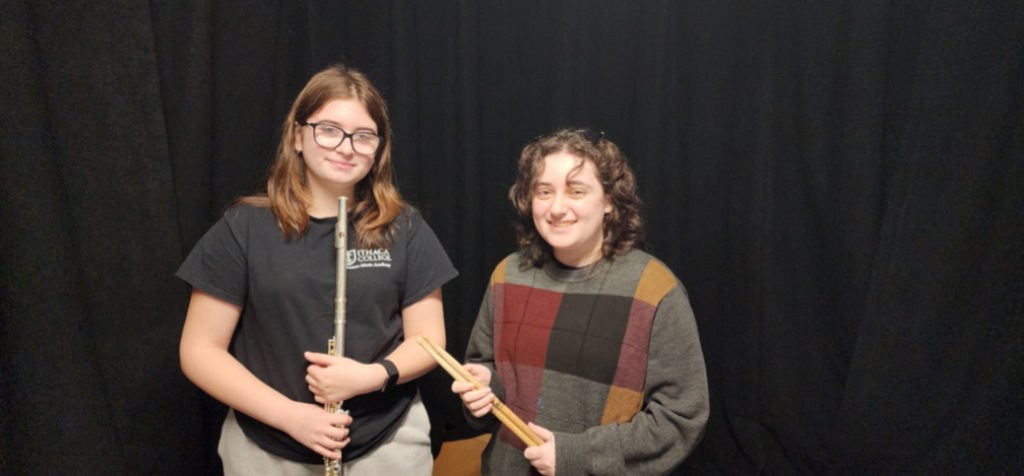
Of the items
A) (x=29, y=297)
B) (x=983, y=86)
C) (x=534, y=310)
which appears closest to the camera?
(x=29, y=297)

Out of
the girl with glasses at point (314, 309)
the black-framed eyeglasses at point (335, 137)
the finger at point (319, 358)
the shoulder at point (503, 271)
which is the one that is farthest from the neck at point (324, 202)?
the shoulder at point (503, 271)

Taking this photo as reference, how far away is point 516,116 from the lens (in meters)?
2.00

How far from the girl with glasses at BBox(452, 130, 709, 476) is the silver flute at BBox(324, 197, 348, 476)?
26 cm

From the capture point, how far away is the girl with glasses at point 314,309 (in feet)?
3.74

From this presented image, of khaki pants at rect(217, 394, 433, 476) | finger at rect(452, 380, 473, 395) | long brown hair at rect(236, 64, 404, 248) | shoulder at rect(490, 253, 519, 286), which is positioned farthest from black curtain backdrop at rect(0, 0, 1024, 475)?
finger at rect(452, 380, 473, 395)

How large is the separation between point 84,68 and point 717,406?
202 cm

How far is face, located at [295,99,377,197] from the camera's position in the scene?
1201mm

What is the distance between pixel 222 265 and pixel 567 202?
0.72 meters

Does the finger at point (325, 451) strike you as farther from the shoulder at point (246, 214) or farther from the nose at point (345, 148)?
the nose at point (345, 148)

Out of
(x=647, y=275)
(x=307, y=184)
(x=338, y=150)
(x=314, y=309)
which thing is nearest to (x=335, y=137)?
(x=338, y=150)

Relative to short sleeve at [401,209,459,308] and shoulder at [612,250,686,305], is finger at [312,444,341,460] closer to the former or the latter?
short sleeve at [401,209,459,308]

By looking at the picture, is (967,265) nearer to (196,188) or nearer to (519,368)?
(519,368)

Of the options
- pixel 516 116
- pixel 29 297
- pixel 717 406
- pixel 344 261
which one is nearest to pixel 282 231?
pixel 344 261

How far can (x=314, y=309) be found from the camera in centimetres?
118
